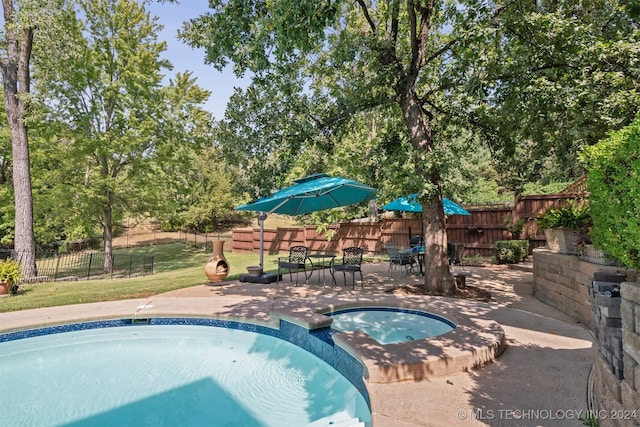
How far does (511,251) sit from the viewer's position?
1095 cm

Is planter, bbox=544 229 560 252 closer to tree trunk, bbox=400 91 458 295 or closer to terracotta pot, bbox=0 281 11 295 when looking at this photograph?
tree trunk, bbox=400 91 458 295

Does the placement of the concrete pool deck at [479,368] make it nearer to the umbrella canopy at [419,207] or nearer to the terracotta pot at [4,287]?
the terracotta pot at [4,287]

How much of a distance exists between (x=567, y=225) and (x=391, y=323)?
3.29 meters

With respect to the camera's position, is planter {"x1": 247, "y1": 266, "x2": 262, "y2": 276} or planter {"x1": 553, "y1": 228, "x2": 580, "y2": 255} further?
Answer: planter {"x1": 247, "y1": 266, "x2": 262, "y2": 276}

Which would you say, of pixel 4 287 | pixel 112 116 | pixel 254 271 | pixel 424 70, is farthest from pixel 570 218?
pixel 112 116

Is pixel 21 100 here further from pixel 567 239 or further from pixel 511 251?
pixel 511 251

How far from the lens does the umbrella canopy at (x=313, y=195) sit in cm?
763

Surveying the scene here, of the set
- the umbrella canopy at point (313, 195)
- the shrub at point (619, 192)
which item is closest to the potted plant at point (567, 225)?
the shrub at point (619, 192)

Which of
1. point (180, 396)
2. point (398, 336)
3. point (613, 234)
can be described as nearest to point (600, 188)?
point (613, 234)

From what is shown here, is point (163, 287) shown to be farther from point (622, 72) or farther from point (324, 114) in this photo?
point (622, 72)

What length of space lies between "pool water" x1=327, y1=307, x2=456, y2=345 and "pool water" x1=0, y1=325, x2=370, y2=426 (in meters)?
1.17

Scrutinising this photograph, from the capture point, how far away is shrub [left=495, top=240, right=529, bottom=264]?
11.0 meters

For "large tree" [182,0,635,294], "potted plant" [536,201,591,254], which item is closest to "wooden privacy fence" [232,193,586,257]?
"large tree" [182,0,635,294]

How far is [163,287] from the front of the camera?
29.2 feet
